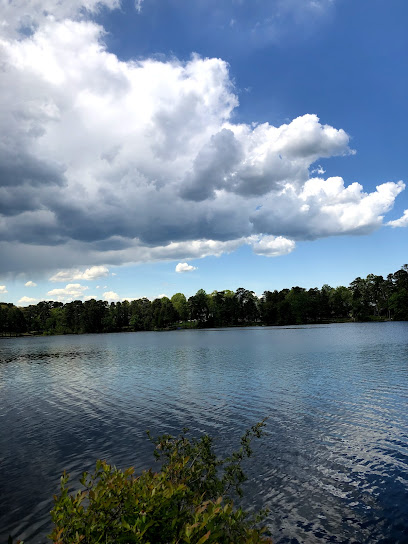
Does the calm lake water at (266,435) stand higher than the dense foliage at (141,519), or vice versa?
the dense foliage at (141,519)

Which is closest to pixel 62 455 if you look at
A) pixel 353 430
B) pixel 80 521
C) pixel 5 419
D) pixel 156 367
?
pixel 5 419

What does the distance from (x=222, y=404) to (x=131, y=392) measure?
12.0m

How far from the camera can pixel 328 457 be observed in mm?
17828

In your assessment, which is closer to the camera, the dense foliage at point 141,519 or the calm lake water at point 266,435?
the dense foliage at point 141,519

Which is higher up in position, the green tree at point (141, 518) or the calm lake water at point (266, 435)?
the green tree at point (141, 518)

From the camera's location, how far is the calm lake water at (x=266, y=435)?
13148 mm

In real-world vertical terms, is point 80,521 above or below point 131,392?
above

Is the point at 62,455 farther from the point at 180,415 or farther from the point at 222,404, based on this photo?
the point at 222,404

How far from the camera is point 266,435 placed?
2119 centimetres

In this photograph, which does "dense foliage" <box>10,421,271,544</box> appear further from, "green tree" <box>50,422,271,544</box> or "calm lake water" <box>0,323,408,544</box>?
"calm lake water" <box>0,323,408,544</box>

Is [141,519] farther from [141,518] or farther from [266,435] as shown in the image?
[266,435]

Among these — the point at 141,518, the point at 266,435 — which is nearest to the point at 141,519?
the point at 141,518

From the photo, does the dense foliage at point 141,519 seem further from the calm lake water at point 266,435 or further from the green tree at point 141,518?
the calm lake water at point 266,435

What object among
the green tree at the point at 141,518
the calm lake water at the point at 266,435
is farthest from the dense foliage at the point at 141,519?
the calm lake water at the point at 266,435
